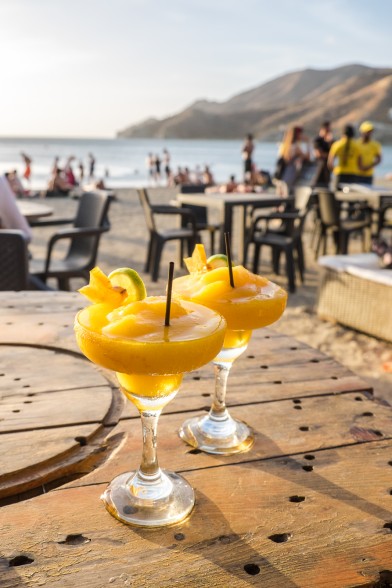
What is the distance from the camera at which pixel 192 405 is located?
140cm

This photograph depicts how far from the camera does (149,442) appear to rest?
1011 millimetres

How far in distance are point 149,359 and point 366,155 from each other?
31.9 ft

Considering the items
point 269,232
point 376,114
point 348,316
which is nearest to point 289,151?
point 269,232

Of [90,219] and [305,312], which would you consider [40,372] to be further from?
[305,312]

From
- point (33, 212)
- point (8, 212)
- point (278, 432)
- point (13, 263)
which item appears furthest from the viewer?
point (33, 212)

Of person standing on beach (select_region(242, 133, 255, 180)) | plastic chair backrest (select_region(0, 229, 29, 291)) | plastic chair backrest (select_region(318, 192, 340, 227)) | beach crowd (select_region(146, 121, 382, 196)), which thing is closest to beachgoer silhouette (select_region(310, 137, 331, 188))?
beach crowd (select_region(146, 121, 382, 196))

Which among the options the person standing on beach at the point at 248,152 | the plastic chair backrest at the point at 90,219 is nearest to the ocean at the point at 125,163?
the person standing on beach at the point at 248,152

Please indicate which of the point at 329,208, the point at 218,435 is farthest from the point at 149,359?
the point at 329,208

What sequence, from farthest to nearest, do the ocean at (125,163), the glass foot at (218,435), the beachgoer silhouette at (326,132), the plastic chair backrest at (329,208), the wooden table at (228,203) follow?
the ocean at (125,163) < the beachgoer silhouette at (326,132) < the plastic chair backrest at (329,208) < the wooden table at (228,203) < the glass foot at (218,435)

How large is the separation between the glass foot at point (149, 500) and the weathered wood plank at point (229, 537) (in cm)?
2

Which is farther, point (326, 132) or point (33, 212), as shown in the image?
point (326, 132)

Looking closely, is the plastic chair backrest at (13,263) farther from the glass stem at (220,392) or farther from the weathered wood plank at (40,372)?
the glass stem at (220,392)

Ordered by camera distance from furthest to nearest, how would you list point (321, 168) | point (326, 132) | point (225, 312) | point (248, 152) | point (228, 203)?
point (248, 152), point (326, 132), point (321, 168), point (228, 203), point (225, 312)

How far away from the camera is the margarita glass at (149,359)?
88 cm
